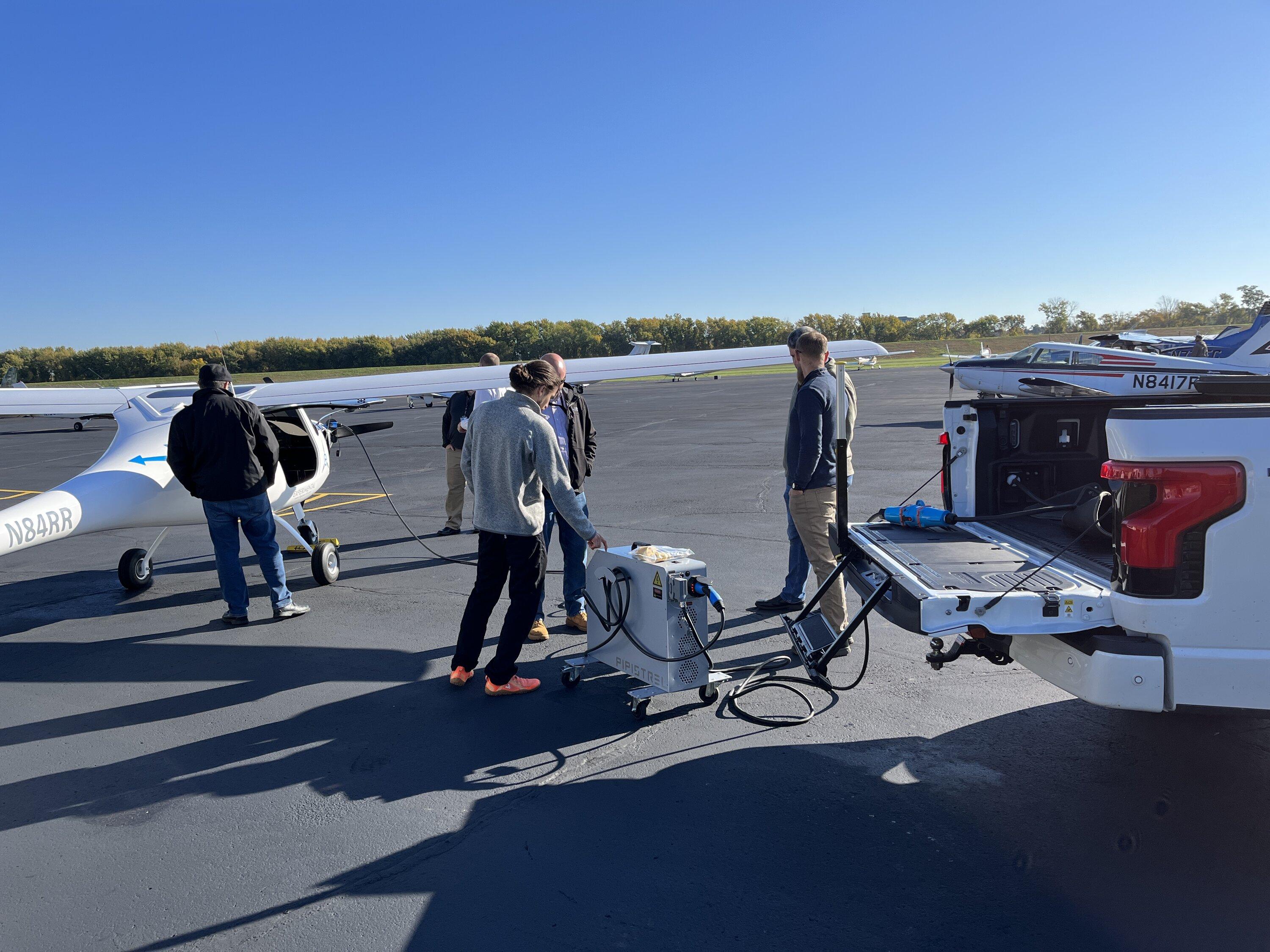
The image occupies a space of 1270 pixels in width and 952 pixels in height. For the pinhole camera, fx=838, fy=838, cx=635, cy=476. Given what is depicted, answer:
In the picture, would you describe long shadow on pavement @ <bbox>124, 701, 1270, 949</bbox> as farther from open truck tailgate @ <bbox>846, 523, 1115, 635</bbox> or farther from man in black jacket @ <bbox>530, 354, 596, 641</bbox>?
man in black jacket @ <bbox>530, 354, 596, 641</bbox>

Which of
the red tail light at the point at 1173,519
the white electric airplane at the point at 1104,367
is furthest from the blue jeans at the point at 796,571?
the white electric airplane at the point at 1104,367

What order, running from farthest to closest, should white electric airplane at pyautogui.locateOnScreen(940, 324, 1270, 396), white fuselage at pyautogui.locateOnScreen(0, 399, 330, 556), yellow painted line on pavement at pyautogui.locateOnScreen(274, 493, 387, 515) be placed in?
white electric airplane at pyautogui.locateOnScreen(940, 324, 1270, 396) < yellow painted line on pavement at pyautogui.locateOnScreen(274, 493, 387, 515) < white fuselage at pyautogui.locateOnScreen(0, 399, 330, 556)

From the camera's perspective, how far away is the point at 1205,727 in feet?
13.7

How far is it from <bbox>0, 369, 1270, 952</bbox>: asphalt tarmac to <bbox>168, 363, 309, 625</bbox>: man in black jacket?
390mm

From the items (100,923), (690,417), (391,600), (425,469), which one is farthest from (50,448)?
(100,923)

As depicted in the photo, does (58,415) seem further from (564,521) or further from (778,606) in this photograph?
(778,606)

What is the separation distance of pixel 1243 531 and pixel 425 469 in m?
15.0

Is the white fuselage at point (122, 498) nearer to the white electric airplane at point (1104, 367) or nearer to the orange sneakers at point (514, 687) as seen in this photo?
the orange sneakers at point (514, 687)

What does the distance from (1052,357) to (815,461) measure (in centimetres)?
1670

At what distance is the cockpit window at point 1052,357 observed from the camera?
18875mm

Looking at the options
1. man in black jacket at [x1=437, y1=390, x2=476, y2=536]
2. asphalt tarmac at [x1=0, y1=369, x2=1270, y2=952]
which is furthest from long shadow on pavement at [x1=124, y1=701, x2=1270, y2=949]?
man in black jacket at [x1=437, y1=390, x2=476, y2=536]

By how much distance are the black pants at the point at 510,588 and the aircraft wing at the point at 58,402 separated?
5.56 metres

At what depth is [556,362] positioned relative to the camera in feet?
19.3

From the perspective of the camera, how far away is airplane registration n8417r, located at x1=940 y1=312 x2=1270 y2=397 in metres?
15.9
